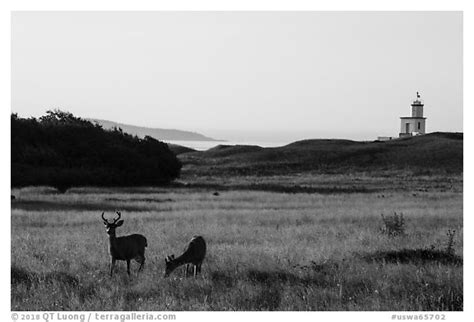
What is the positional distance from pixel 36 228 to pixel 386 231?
932 cm

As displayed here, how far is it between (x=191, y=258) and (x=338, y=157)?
118 feet

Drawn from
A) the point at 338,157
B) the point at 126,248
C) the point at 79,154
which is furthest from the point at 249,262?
the point at 338,157

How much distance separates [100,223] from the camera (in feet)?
61.4

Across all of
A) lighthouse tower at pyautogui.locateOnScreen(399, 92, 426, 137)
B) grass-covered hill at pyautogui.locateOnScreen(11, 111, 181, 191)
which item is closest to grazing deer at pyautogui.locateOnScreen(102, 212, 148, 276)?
lighthouse tower at pyautogui.locateOnScreen(399, 92, 426, 137)

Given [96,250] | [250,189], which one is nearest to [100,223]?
[96,250]

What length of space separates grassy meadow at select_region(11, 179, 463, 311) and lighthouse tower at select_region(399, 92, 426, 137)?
8.74 feet

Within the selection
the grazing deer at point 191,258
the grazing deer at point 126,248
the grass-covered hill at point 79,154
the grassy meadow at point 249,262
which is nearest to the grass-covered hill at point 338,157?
the grass-covered hill at point 79,154

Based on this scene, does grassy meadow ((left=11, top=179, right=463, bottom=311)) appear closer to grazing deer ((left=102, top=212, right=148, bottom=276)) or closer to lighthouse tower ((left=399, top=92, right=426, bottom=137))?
grazing deer ((left=102, top=212, right=148, bottom=276))

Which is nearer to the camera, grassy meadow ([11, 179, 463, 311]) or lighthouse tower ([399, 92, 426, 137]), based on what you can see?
grassy meadow ([11, 179, 463, 311])

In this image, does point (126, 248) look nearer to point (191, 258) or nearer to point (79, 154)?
point (191, 258)

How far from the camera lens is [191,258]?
1134cm

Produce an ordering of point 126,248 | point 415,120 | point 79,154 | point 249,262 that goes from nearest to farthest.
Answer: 1. point 126,248
2. point 249,262
3. point 415,120
4. point 79,154

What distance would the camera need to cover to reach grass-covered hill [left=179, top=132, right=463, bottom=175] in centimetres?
3953
